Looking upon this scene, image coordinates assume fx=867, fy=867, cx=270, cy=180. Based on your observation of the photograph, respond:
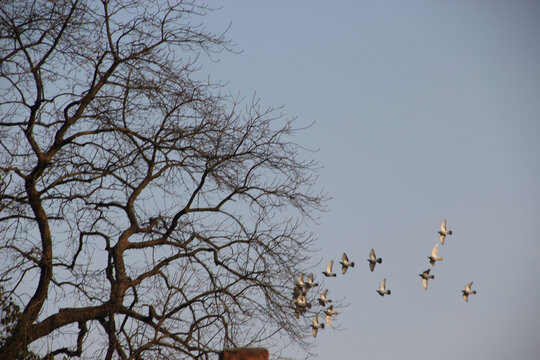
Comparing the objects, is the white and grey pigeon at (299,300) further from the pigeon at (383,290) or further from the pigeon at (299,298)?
the pigeon at (383,290)

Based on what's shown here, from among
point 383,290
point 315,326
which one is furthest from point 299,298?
point 383,290

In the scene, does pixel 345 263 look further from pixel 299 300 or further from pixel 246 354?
pixel 246 354

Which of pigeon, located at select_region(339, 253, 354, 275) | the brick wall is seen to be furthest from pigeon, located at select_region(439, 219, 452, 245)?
the brick wall

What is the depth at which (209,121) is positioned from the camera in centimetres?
1055

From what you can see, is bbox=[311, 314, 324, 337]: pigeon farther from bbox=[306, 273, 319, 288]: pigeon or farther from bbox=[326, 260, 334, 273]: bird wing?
bbox=[326, 260, 334, 273]: bird wing

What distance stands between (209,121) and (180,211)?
1159 mm

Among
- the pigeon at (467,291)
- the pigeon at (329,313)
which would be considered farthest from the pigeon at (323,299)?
the pigeon at (467,291)

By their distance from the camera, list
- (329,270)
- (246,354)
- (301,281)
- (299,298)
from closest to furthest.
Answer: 1. (246,354)
2. (299,298)
3. (301,281)
4. (329,270)


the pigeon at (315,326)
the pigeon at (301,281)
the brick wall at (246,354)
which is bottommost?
the brick wall at (246,354)

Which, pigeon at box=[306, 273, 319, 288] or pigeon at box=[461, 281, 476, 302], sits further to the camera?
pigeon at box=[461, 281, 476, 302]

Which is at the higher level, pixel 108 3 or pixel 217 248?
pixel 108 3

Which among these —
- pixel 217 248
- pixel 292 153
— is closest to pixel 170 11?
pixel 292 153

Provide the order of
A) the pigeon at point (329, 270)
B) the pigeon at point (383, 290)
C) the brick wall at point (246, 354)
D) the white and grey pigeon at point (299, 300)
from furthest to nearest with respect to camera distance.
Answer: the pigeon at point (383, 290) → the pigeon at point (329, 270) → the white and grey pigeon at point (299, 300) → the brick wall at point (246, 354)

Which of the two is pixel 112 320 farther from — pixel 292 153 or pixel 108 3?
pixel 108 3
